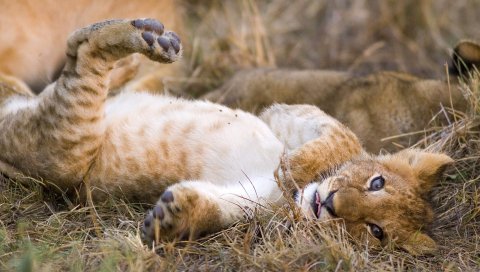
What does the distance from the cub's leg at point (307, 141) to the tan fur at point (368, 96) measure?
2.76 feet

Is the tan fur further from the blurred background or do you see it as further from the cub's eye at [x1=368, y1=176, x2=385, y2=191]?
the cub's eye at [x1=368, y1=176, x2=385, y2=191]

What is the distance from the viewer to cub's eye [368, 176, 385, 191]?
3355 millimetres

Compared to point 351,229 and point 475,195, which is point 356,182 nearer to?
point 351,229

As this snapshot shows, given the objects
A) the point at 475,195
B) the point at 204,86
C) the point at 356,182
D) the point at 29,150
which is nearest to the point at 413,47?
the point at 204,86

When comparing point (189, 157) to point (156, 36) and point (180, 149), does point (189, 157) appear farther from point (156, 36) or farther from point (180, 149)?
point (156, 36)

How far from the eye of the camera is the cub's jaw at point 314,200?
326 cm

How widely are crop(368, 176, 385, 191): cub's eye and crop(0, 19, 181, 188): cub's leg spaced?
100cm

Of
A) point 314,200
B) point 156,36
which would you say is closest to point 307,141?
point 314,200

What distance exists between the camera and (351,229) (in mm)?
3223

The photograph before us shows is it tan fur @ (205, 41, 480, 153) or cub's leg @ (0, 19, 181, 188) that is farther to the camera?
tan fur @ (205, 41, 480, 153)

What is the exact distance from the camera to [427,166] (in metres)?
3.66

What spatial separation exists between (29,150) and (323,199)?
1.36 m

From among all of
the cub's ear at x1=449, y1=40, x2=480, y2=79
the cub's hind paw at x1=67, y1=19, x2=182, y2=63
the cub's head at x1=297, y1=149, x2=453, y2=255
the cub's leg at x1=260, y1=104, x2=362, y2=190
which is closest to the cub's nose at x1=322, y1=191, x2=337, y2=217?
the cub's head at x1=297, y1=149, x2=453, y2=255

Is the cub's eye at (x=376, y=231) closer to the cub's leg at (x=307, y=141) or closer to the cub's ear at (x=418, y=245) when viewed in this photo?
the cub's ear at (x=418, y=245)
